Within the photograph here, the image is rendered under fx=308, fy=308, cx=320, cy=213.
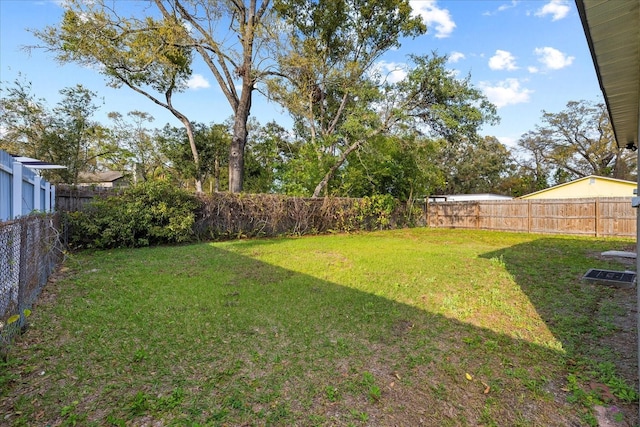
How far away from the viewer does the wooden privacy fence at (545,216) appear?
11.7 metres

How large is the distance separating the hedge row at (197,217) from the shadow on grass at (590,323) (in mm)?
7379

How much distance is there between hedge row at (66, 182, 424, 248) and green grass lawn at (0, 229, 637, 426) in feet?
10.6

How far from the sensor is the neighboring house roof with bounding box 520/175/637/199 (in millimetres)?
16203

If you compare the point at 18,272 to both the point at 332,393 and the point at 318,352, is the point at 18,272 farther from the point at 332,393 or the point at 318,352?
the point at 332,393

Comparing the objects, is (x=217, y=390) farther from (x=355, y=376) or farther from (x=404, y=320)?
(x=404, y=320)

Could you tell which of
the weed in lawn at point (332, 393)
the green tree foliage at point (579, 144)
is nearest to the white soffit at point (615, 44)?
the weed in lawn at point (332, 393)

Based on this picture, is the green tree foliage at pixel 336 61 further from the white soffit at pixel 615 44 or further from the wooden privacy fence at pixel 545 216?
the white soffit at pixel 615 44

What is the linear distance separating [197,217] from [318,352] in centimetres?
821

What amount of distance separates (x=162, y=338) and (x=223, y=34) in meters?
14.2

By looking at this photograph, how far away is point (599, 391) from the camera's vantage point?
2.26 metres

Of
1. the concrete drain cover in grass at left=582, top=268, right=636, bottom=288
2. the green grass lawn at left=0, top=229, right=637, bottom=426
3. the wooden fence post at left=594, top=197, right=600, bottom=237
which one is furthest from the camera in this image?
the wooden fence post at left=594, top=197, right=600, bottom=237

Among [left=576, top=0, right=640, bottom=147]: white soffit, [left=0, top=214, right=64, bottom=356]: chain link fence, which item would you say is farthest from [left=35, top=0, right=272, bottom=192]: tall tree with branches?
[left=576, top=0, right=640, bottom=147]: white soffit

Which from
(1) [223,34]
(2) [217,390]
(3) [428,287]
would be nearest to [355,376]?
(2) [217,390]

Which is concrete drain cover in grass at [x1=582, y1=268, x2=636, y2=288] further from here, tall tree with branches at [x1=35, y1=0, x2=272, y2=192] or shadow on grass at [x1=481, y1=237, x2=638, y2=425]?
tall tree with branches at [x1=35, y1=0, x2=272, y2=192]
